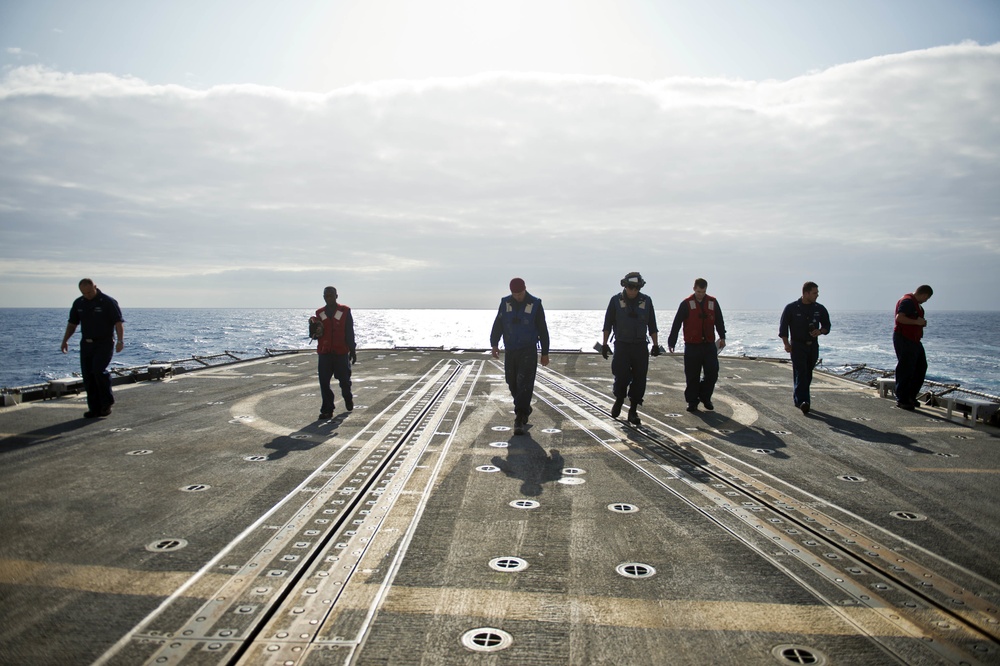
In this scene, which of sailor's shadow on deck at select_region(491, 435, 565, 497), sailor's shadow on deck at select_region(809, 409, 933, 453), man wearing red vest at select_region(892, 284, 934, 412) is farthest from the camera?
man wearing red vest at select_region(892, 284, 934, 412)

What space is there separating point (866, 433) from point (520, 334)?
515cm

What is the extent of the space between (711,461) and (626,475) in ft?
4.01

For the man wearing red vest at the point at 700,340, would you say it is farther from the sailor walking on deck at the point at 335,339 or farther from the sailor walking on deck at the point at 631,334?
the sailor walking on deck at the point at 335,339

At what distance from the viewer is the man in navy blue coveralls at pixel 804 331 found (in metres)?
10.4

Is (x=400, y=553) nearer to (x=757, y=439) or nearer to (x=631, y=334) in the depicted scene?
(x=757, y=439)

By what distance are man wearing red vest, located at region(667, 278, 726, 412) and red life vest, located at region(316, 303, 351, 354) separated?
580cm

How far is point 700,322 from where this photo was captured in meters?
10.8

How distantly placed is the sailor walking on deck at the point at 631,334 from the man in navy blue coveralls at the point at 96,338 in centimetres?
788

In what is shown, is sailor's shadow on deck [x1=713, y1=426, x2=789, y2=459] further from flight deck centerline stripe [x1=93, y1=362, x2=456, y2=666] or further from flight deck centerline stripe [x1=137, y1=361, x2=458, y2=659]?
flight deck centerline stripe [x1=93, y1=362, x2=456, y2=666]

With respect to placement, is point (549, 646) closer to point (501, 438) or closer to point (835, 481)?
point (835, 481)

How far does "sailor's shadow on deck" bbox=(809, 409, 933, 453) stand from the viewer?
26.2 ft

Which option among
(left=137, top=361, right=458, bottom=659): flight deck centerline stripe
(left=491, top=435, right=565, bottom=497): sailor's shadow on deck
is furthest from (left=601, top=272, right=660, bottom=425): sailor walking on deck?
(left=137, top=361, right=458, bottom=659): flight deck centerline stripe

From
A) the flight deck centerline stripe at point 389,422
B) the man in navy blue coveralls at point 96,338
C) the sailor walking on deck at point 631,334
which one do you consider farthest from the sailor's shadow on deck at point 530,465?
the man in navy blue coveralls at point 96,338

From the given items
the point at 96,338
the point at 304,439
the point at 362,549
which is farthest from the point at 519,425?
the point at 96,338
